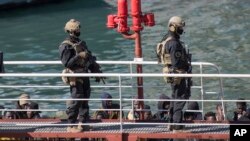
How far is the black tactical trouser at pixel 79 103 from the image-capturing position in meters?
12.6

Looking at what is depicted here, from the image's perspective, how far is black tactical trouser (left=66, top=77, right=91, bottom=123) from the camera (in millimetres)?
12555

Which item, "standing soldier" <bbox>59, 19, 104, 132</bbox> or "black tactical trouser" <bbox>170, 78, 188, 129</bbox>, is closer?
"standing soldier" <bbox>59, 19, 104, 132</bbox>

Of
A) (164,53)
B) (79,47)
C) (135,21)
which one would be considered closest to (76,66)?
(79,47)

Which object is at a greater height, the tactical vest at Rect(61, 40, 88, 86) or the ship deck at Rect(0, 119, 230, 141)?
the tactical vest at Rect(61, 40, 88, 86)

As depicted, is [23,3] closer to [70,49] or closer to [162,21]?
[162,21]

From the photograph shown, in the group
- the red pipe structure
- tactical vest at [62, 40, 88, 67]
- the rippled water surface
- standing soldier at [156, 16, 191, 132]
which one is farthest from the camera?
the rippled water surface

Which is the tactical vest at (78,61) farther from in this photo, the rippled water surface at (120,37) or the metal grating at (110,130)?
the rippled water surface at (120,37)

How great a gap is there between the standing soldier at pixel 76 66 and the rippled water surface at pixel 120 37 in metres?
12.3

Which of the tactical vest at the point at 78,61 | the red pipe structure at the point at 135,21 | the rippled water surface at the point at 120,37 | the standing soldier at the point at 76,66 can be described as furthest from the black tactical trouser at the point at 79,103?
the rippled water surface at the point at 120,37

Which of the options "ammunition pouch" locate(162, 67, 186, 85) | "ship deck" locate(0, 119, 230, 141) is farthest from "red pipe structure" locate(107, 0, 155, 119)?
"ammunition pouch" locate(162, 67, 186, 85)

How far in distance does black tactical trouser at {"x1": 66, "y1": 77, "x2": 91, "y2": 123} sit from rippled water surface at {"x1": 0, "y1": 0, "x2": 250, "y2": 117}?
40.0ft

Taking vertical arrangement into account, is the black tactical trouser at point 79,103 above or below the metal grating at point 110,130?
above

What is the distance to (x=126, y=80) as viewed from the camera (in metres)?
28.9

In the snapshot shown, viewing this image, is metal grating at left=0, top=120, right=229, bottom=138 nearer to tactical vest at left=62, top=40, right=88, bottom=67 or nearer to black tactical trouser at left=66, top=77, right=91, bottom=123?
black tactical trouser at left=66, top=77, right=91, bottom=123
